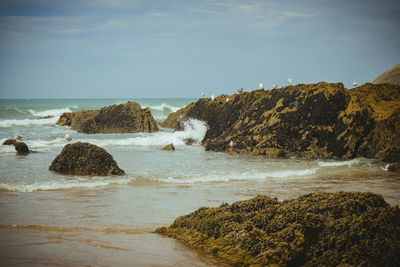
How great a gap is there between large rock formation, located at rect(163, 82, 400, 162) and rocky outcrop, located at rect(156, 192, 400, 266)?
786 centimetres

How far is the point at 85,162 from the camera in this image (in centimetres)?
950

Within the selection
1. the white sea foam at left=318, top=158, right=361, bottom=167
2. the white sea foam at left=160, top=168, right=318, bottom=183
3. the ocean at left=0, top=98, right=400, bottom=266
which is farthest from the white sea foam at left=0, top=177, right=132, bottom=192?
the white sea foam at left=318, top=158, right=361, bottom=167

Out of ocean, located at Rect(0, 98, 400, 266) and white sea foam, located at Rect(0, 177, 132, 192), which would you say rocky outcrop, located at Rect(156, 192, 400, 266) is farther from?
white sea foam, located at Rect(0, 177, 132, 192)

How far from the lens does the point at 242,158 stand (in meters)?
12.3

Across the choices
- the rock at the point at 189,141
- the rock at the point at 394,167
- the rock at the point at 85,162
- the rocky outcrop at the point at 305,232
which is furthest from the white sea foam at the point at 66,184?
the rock at the point at 189,141

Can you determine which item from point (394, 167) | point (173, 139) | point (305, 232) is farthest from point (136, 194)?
point (173, 139)

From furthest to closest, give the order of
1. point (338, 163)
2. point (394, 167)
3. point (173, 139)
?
point (173, 139), point (338, 163), point (394, 167)

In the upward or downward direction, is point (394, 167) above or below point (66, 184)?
above

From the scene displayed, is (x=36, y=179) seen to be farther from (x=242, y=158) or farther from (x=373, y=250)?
(x=373, y=250)

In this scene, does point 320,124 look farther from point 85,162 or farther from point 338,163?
point 85,162

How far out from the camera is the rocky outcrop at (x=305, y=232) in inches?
127

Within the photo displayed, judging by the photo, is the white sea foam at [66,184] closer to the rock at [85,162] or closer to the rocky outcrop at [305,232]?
the rock at [85,162]

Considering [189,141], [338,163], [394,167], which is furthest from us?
[189,141]

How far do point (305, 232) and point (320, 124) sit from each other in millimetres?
9657
